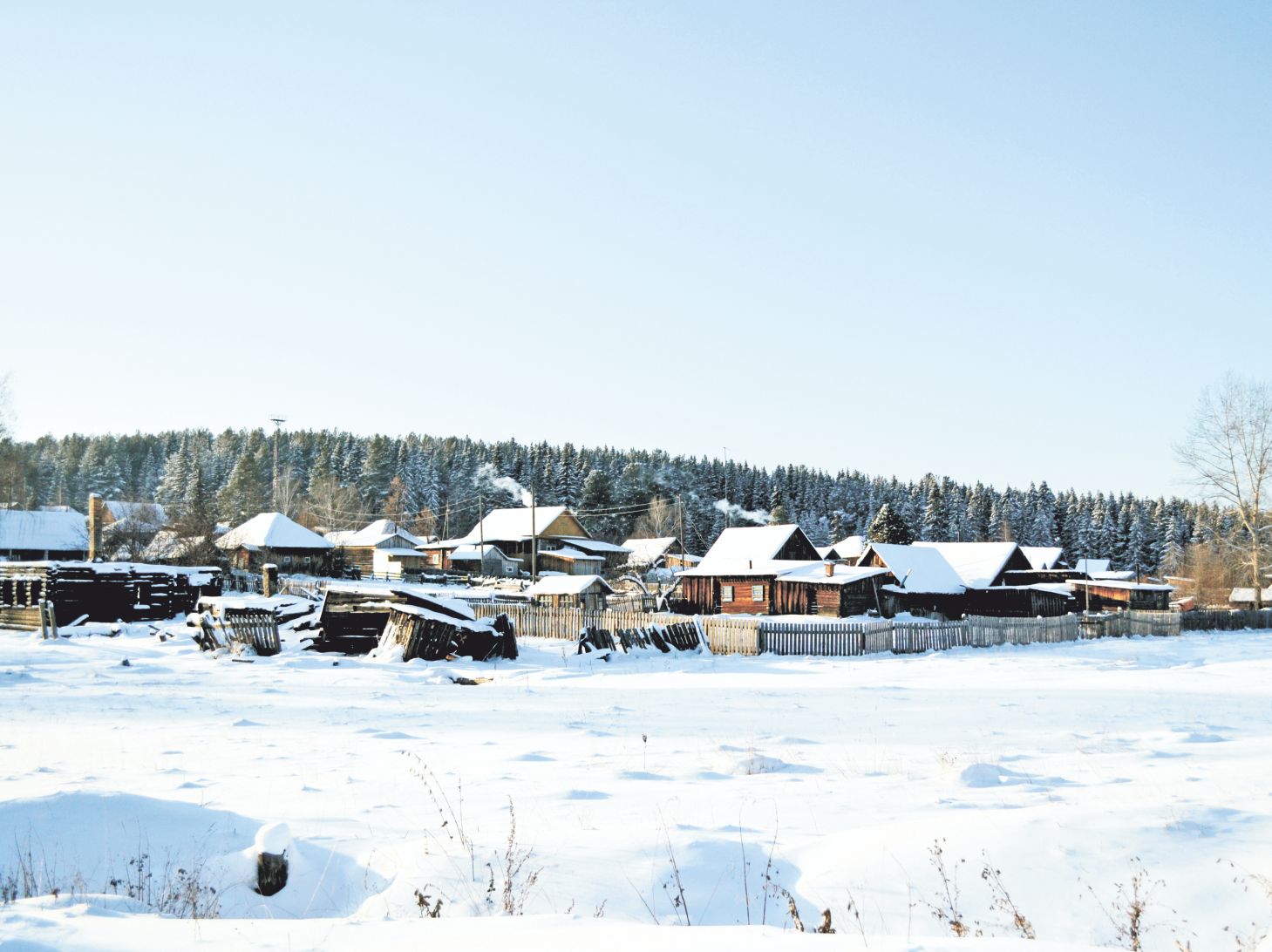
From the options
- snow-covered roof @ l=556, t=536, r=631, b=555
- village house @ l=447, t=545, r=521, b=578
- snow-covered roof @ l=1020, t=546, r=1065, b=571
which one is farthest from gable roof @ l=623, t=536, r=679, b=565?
snow-covered roof @ l=1020, t=546, r=1065, b=571

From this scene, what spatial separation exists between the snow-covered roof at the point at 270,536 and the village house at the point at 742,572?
30.3 metres

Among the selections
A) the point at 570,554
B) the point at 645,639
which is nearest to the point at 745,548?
the point at 645,639

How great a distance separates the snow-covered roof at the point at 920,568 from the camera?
163 ft

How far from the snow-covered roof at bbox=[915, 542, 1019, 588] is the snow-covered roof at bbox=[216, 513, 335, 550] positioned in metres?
43.0

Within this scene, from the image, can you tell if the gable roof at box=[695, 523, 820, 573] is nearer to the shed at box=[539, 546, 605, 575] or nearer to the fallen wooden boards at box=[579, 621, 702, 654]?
the fallen wooden boards at box=[579, 621, 702, 654]

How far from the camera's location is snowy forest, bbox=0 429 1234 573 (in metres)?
114

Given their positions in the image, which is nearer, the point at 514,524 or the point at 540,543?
the point at 514,524

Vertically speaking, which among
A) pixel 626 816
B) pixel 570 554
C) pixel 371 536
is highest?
pixel 371 536

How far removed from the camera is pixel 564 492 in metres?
123

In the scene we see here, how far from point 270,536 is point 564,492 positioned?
201ft

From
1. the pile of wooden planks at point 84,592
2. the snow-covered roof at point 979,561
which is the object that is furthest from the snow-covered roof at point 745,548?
the pile of wooden planks at point 84,592

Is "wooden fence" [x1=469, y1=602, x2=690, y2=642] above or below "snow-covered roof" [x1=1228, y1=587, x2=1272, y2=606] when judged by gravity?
above

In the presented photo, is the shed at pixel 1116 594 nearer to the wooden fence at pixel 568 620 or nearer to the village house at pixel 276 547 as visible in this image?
the wooden fence at pixel 568 620

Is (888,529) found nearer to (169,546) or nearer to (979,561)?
(979,561)
